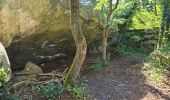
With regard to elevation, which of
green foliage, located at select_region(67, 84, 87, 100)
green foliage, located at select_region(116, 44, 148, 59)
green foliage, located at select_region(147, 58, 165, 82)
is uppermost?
green foliage, located at select_region(67, 84, 87, 100)

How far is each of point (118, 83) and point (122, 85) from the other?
13 centimetres

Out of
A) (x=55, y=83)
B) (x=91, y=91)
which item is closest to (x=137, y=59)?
(x=91, y=91)

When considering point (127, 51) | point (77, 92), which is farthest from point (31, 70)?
point (127, 51)

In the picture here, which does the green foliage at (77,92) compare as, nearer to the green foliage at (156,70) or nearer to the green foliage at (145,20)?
the green foliage at (156,70)

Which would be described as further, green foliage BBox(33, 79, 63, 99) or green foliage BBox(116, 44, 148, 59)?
green foliage BBox(116, 44, 148, 59)

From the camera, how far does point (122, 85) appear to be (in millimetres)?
7289

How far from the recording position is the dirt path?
6.61 m

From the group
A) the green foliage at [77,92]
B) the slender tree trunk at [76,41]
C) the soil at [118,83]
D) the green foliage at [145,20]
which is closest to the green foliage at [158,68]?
the soil at [118,83]

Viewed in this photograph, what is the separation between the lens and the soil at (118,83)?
21.6 feet

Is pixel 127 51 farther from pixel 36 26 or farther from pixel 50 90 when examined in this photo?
pixel 50 90

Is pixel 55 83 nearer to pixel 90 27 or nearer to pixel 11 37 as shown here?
pixel 11 37

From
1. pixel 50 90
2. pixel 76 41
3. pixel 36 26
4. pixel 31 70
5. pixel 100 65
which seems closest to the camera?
pixel 50 90

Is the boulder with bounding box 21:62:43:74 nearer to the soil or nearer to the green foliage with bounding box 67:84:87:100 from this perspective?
the soil

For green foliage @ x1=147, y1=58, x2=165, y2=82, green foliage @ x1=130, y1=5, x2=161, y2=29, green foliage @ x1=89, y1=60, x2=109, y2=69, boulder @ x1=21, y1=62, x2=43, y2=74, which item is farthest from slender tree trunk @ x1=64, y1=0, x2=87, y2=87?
green foliage @ x1=130, y1=5, x2=161, y2=29
